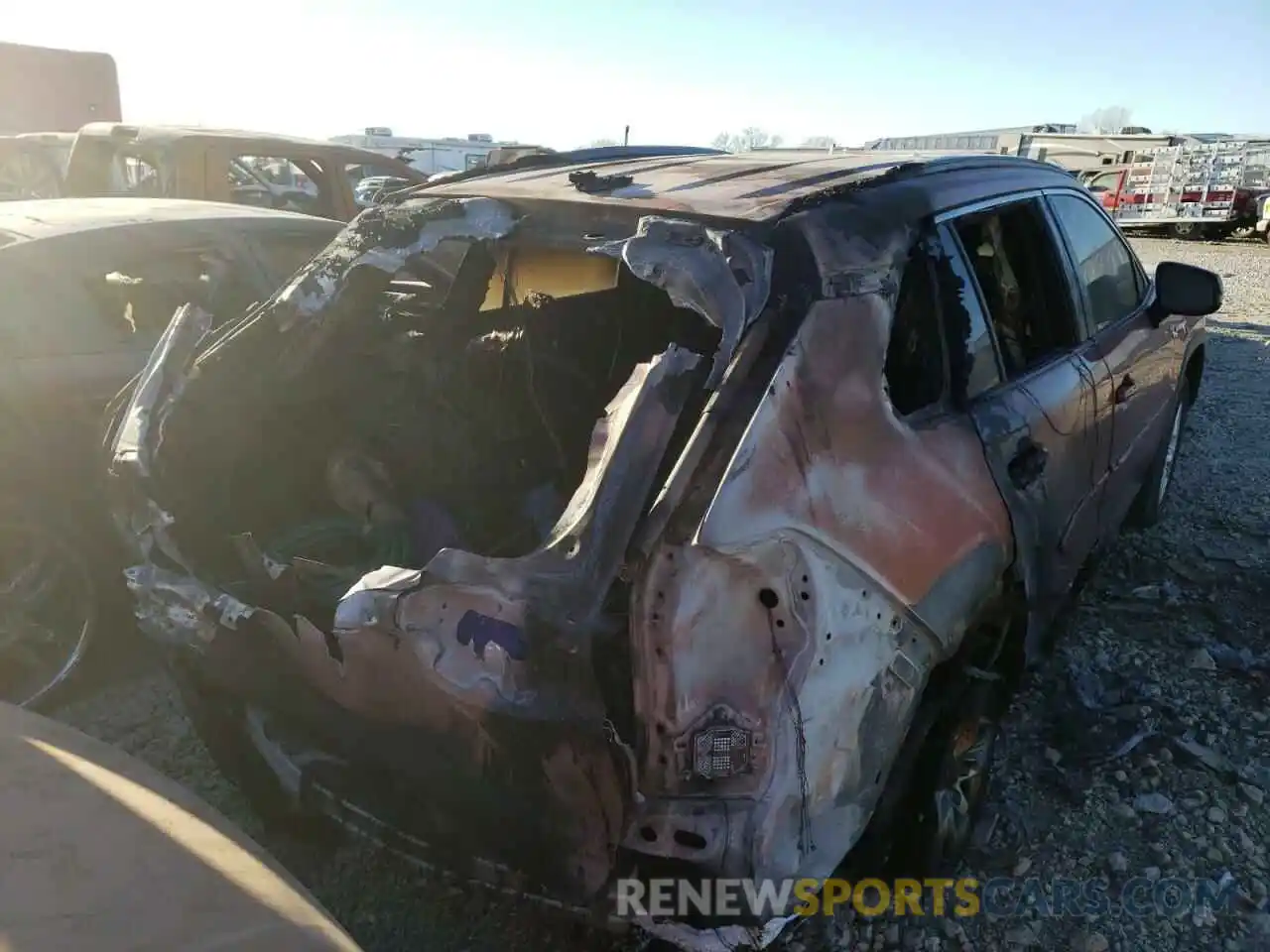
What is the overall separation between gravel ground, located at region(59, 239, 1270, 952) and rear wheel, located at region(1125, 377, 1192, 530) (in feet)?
0.56

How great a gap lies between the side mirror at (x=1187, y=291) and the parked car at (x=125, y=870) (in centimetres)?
339

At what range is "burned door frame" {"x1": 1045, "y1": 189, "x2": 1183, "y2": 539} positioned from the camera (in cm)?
302

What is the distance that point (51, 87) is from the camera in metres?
19.2

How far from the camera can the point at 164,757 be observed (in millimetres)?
2963

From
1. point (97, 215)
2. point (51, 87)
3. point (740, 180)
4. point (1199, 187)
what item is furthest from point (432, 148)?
point (740, 180)

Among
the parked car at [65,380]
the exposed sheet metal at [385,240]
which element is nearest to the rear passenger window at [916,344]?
the exposed sheet metal at [385,240]

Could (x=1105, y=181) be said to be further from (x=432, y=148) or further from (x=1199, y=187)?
(x=432, y=148)

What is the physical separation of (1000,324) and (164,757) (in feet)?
9.31

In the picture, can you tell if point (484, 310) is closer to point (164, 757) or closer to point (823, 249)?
point (823, 249)

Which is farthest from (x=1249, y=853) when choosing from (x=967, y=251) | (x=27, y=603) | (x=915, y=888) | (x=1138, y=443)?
Answer: (x=27, y=603)

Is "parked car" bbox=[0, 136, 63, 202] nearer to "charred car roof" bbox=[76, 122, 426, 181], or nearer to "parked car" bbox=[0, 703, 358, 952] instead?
"charred car roof" bbox=[76, 122, 426, 181]

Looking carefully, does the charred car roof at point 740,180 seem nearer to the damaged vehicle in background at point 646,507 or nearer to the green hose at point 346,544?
the damaged vehicle in background at point 646,507

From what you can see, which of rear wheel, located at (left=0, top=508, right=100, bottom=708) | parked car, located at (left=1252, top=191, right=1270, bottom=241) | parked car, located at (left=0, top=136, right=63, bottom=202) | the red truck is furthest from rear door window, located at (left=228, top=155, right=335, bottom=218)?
parked car, located at (left=1252, top=191, right=1270, bottom=241)

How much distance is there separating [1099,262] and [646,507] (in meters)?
2.46
